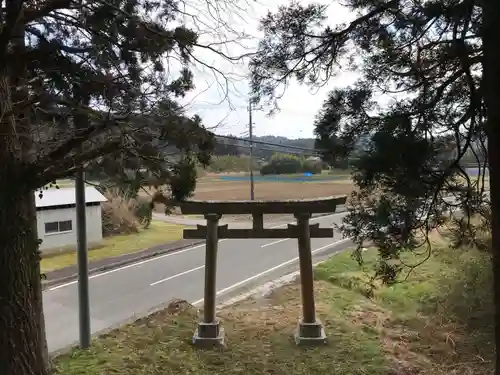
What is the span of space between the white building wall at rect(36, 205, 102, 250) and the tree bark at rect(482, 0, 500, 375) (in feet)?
34.6

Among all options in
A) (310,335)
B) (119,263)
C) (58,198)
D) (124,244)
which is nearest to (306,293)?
(310,335)

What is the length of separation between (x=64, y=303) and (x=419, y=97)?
6.95 metres

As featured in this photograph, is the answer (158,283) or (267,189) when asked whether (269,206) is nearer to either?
(158,283)

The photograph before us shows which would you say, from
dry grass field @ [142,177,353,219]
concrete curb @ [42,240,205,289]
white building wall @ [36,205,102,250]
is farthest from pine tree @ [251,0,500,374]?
white building wall @ [36,205,102,250]

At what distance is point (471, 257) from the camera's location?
7.49m

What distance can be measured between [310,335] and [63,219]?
8.64 meters

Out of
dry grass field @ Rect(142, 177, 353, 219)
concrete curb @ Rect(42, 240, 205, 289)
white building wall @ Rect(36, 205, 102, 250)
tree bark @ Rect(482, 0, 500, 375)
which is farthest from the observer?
white building wall @ Rect(36, 205, 102, 250)

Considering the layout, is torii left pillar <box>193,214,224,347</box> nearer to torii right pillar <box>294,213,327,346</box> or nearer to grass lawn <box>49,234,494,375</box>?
grass lawn <box>49,234,494,375</box>

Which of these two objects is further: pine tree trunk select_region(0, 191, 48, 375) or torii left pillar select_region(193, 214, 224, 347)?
torii left pillar select_region(193, 214, 224, 347)

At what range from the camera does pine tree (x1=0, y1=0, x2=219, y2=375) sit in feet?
10.1

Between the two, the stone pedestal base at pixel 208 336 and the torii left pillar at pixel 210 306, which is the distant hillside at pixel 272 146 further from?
the stone pedestal base at pixel 208 336

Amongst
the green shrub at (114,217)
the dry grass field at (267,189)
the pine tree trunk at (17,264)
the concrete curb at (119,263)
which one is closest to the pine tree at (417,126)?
the pine tree trunk at (17,264)

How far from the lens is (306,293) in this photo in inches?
210

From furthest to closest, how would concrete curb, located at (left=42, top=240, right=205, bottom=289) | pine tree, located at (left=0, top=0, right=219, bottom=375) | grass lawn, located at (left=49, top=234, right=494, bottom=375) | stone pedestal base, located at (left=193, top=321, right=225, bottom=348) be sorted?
→ concrete curb, located at (left=42, top=240, right=205, bottom=289) → stone pedestal base, located at (left=193, top=321, right=225, bottom=348) → grass lawn, located at (left=49, top=234, right=494, bottom=375) → pine tree, located at (left=0, top=0, right=219, bottom=375)
